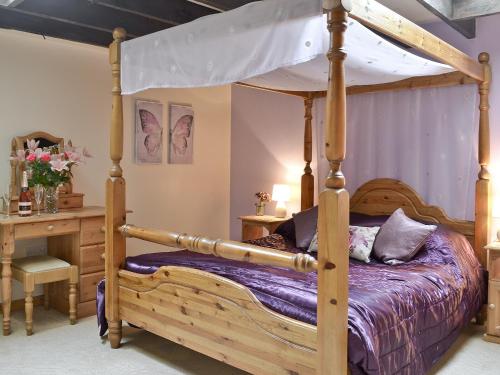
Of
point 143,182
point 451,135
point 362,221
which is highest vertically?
point 451,135

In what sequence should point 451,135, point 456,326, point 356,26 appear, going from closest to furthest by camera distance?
point 356,26 → point 456,326 → point 451,135

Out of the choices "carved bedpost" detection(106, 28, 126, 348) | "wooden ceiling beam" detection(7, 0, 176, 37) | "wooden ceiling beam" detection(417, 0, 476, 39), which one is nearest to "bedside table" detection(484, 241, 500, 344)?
"wooden ceiling beam" detection(417, 0, 476, 39)

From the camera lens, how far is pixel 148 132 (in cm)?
468

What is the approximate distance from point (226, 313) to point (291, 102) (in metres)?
3.22

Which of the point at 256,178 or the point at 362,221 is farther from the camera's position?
the point at 256,178

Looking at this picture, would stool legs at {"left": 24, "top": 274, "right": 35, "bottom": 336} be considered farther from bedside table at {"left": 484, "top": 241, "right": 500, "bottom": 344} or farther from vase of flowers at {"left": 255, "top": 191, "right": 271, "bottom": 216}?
bedside table at {"left": 484, "top": 241, "right": 500, "bottom": 344}

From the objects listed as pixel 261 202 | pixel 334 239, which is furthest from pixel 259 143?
pixel 334 239

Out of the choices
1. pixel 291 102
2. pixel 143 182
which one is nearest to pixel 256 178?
pixel 291 102

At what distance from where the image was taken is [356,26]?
227cm

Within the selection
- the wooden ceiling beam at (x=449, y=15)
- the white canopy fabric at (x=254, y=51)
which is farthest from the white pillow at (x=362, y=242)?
the wooden ceiling beam at (x=449, y=15)

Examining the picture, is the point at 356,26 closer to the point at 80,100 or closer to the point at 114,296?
the point at 114,296

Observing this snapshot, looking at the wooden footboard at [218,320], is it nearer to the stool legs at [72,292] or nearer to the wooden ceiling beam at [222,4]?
the stool legs at [72,292]

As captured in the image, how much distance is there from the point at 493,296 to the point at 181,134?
10.2ft

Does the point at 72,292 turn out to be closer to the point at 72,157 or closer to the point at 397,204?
the point at 72,157
